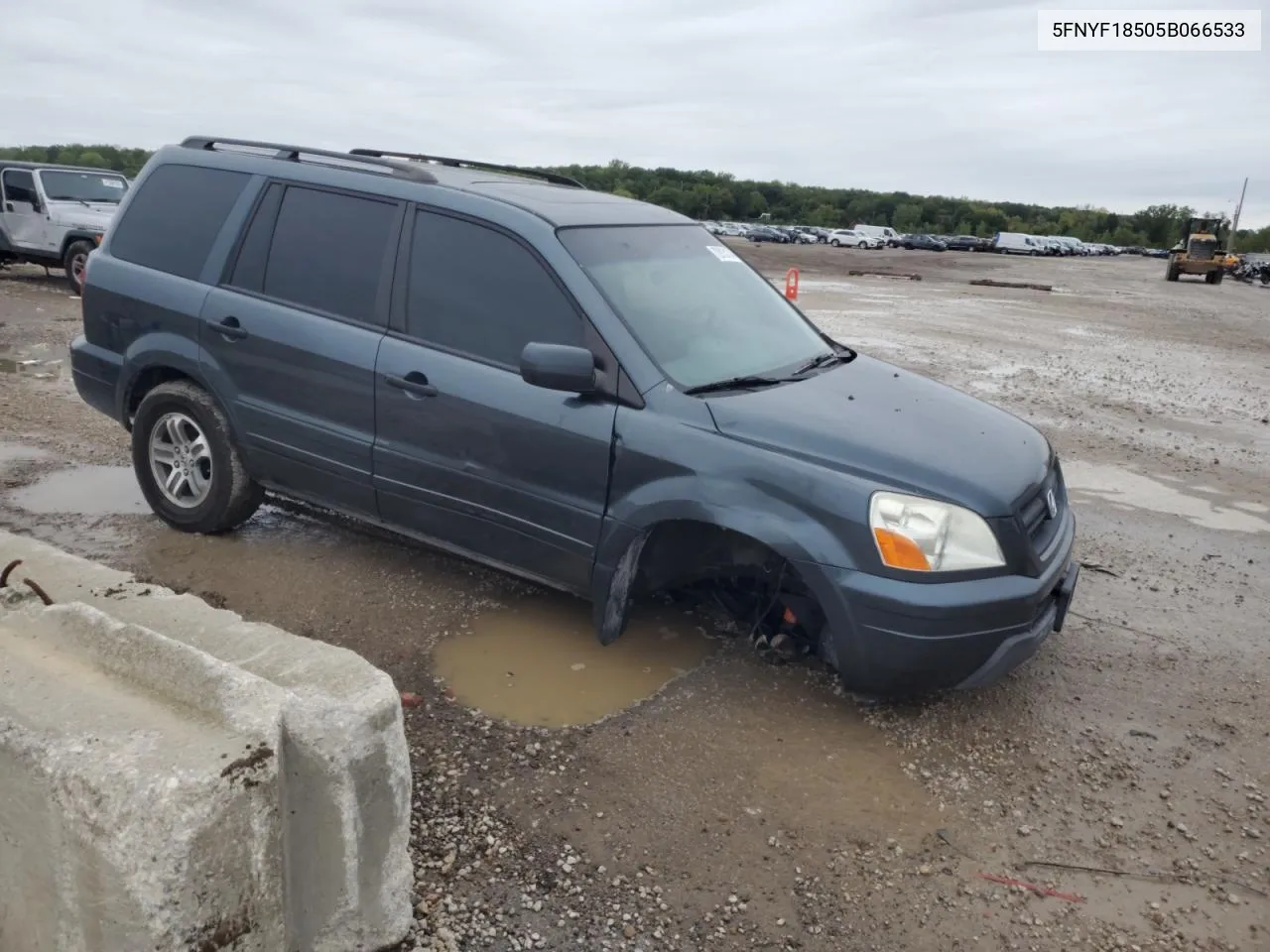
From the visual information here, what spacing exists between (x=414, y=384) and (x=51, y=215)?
1414cm

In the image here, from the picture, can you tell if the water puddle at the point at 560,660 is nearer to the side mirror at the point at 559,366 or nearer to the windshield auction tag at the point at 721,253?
the side mirror at the point at 559,366

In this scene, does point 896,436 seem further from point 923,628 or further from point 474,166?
point 474,166

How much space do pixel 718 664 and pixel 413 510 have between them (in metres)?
1.46

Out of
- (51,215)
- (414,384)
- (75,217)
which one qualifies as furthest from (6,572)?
(51,215)

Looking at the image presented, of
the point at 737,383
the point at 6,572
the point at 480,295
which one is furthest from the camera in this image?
the point at 480,295

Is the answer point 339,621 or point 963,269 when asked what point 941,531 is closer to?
point 339,621

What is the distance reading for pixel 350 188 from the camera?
462cm

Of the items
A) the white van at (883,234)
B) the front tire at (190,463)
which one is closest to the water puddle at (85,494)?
the front tire at (190,463)

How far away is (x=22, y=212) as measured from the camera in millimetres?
15672

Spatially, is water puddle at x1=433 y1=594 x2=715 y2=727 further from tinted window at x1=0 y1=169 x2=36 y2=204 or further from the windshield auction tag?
tinted window at x1=0 y1=169 x2=36 y2=204

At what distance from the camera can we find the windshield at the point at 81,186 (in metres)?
15.7

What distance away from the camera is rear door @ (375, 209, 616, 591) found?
155 inches

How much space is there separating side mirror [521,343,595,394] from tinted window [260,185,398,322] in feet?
3.43

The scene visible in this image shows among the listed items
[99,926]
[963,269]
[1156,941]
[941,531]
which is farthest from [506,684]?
[963,269]
